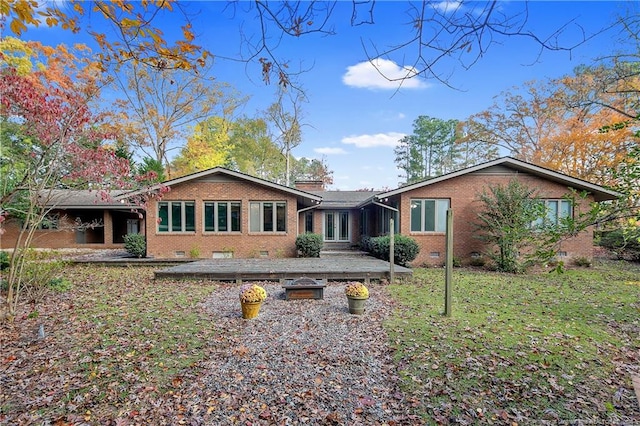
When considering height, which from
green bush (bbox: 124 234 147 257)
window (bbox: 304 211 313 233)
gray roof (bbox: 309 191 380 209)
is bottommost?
green bush (bbox: 124 234 147 257)

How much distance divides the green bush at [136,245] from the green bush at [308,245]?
6985mm

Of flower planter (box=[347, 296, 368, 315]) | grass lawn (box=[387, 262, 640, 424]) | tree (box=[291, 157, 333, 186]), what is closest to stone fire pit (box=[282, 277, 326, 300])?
flower planter (box=[347, 296, 368, 315])

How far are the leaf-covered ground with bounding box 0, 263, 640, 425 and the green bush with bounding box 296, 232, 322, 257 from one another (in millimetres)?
6716

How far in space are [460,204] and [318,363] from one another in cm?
1150

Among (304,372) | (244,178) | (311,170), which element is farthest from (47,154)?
(311,170)

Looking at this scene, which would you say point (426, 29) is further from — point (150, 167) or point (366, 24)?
point (150, 167)

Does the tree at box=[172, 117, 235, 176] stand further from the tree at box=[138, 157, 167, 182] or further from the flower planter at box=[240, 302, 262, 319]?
the flower planter at box=[240, 302, 262, 319]

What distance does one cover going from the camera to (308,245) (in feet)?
45.9

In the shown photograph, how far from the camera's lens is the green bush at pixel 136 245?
556 inches

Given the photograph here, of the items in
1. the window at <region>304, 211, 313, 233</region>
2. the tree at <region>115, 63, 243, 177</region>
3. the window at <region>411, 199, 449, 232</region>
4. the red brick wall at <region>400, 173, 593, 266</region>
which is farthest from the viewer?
the tree at <region>115, 63, 243, 177</region>

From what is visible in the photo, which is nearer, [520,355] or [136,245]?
[520,355]

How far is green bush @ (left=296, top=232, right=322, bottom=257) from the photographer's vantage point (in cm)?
1400

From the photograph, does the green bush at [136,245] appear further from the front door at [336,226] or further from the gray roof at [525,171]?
the gray roof at [525,171]

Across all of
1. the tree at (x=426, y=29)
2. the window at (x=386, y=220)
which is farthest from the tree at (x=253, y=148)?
the tree at (x=426, y=29)
